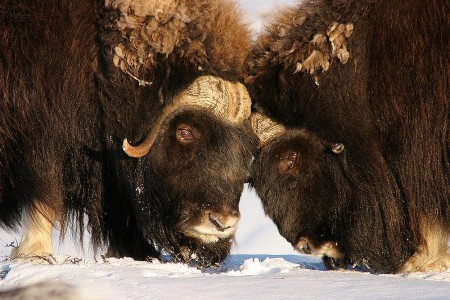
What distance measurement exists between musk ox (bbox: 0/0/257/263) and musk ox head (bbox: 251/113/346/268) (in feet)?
0.82

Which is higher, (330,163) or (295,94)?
(295,94)

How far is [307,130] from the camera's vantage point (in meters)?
4.81

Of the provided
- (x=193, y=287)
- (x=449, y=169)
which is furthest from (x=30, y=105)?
(x=449, y=169)

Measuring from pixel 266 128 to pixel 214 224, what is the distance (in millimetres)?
854

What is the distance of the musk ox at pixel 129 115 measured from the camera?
4.31 m

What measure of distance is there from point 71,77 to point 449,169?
211 cm

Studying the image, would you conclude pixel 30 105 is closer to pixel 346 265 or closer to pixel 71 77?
pixel 71 77

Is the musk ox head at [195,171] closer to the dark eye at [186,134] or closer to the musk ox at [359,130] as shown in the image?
the dark eye at [186,134]

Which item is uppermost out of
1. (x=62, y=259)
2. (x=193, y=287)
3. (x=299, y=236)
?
(x=299, y=236)

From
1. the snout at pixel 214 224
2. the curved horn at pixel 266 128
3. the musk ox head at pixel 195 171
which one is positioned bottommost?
the snout at pixel 214 224

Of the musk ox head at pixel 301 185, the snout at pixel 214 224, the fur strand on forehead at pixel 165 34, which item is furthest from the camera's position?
the musk ox head at pixel 301 185

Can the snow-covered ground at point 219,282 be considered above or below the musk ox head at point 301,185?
below

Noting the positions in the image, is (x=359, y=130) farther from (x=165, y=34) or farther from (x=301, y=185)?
(x=165, y=34)

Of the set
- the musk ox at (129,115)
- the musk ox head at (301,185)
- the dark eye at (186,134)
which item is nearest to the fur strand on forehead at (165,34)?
the musk ox at (129,115)
